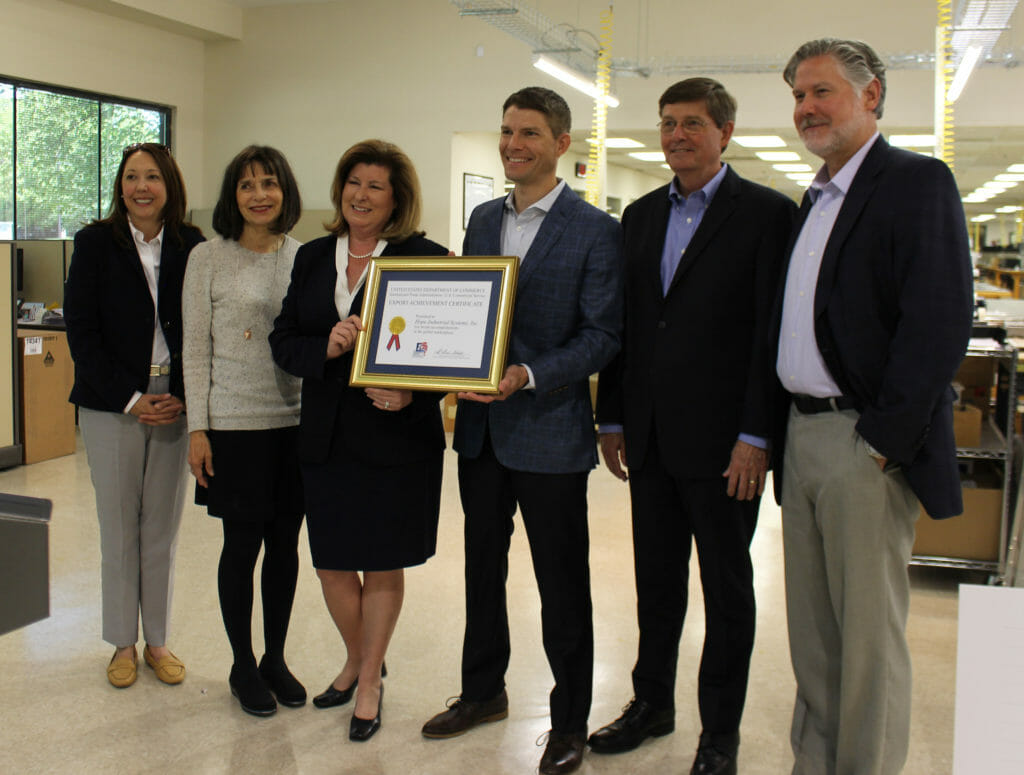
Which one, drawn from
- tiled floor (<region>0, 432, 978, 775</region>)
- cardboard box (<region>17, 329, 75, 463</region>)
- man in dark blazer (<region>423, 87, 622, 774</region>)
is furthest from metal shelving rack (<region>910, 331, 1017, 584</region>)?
cardboard box (<region>17, 329, 75, 463</region>)

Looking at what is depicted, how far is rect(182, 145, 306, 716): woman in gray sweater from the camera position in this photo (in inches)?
100

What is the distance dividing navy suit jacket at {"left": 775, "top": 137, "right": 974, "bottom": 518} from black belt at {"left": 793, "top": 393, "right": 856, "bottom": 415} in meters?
0.02

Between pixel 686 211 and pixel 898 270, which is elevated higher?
pixel 686 211

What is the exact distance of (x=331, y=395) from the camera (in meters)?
2.40

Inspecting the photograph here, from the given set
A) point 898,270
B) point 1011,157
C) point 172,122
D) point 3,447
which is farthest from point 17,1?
point 1011,157

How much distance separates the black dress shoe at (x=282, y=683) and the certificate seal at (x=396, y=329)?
113 cm

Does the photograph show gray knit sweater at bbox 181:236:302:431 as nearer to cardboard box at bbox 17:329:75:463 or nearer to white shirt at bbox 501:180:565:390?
white shirt at bbox 501:180:565:390

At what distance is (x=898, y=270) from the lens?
1849mm

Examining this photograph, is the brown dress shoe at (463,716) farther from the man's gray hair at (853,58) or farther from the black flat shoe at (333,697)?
the man's gray hair at (853,58)

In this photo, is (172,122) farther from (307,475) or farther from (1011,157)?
(1011,157)

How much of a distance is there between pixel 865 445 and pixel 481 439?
92 cm

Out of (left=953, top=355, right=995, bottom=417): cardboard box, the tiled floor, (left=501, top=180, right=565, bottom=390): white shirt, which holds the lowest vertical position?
the tiled floor

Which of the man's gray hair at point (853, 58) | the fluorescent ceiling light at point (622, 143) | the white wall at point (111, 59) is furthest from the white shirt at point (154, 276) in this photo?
the fluorescent ceiling light at point (622, 143)

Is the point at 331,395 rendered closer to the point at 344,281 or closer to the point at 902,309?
the point at 344,281
